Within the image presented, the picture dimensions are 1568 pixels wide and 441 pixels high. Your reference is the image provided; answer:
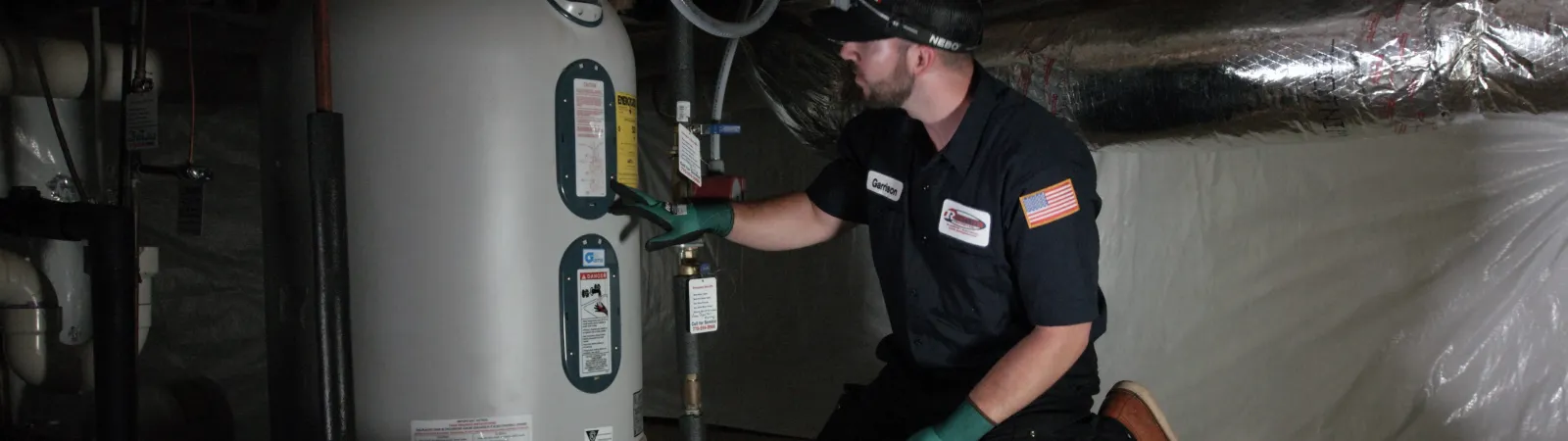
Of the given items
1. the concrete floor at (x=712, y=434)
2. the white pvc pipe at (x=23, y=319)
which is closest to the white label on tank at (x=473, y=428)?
the white pvc pipe at (x=23, y=319)

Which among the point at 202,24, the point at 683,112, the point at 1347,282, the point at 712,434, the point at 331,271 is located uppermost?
the point at 202,24

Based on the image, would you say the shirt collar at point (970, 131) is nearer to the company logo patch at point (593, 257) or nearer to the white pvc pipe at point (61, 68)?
the company logo patch at point (593, 257)

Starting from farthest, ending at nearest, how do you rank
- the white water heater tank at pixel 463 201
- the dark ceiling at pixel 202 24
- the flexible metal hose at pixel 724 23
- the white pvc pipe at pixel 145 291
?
the white pvc pipe at pixel 145 291 < the dark ceiling at pixel 202 24 < the flexible metal hose at pixel 724 23 < the white water heater tank at pixel 463 201

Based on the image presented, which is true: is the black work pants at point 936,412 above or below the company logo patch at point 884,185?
below

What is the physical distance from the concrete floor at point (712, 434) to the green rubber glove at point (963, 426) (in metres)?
1.73

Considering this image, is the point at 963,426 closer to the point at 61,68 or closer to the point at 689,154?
the point at 689,154

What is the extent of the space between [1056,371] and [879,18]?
0.60m

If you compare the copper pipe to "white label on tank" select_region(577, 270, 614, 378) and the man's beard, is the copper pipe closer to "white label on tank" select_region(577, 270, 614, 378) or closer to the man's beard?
"white label on tank" select_region(577, 270, 614, 378)

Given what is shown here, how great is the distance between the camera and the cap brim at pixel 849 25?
1.60 meters

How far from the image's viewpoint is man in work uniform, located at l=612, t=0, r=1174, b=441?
1552mm

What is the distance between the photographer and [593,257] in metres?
1.54

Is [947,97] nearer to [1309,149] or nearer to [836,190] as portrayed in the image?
[836,190]

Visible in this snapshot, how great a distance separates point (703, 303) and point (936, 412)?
43 cm

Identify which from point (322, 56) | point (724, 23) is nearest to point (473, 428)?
point (322, 56)
